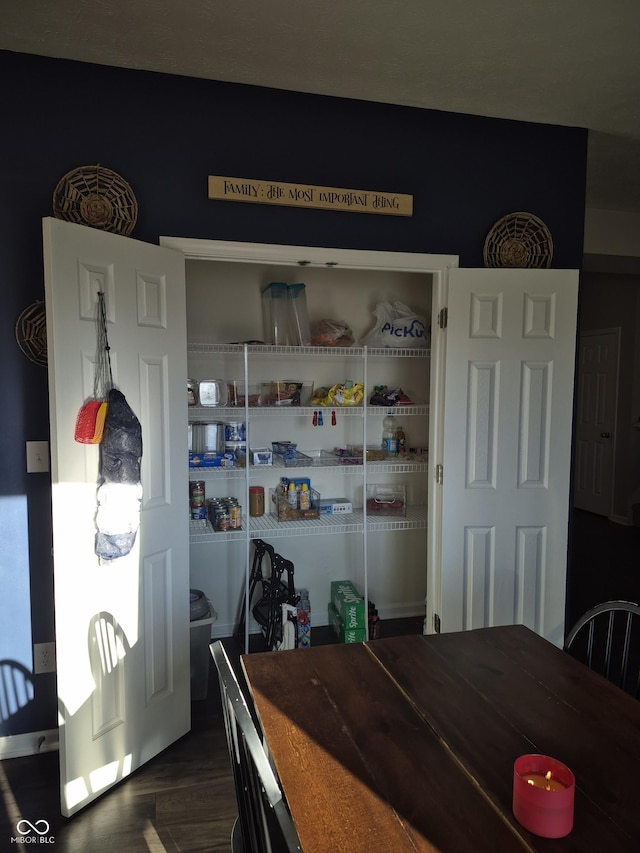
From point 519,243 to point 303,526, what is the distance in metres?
1.82

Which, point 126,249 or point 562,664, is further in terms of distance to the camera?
point 126,249

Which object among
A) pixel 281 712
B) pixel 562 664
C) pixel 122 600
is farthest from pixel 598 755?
pixel 122 600

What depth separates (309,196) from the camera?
2.54 m

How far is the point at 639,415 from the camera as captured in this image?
5.99 m

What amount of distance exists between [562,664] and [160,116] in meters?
2.50

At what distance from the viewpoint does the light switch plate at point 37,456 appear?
228 cm

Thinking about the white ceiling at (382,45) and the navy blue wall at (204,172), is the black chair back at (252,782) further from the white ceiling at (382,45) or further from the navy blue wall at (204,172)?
the white ceiling at (382,45)

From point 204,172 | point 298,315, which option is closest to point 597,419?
point 298,315

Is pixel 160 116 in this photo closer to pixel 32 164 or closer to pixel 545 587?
pixel 32 164

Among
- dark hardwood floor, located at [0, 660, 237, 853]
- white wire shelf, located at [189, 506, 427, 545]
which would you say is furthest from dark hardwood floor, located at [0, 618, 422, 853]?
white wire shelf, located at [189, 506, 427, 545]

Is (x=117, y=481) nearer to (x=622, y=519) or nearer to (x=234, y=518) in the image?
(x=234, y=518)

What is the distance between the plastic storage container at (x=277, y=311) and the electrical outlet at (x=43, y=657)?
1.84 meters

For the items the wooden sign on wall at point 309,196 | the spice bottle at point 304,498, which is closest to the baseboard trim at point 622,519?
the spice bottle at point 304,498

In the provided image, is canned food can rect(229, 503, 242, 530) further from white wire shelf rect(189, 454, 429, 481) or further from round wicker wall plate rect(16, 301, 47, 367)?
round wicker wall plate rect(16, 301, 47, 367)
